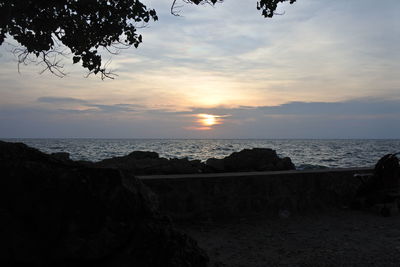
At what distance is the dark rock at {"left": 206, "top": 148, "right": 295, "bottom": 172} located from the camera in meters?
12.7

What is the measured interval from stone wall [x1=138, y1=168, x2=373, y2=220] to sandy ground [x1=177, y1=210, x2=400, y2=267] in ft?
0.83

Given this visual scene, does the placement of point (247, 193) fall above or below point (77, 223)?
below

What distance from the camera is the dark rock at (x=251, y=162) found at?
1270 centimetres

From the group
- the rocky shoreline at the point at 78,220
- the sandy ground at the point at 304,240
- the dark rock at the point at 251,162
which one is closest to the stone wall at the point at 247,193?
the sandy ground at the point at 304,240

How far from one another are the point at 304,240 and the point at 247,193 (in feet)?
5.06

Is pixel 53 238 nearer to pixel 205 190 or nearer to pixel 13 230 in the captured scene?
pixel 13 230

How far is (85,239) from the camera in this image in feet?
7.91

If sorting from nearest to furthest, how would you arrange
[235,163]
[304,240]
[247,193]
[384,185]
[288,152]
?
[304,240] → [247,193] → [384,185] → [235,163] → [288,152]

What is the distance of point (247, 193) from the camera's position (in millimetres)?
6141

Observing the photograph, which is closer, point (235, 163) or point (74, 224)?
point (74, 224)

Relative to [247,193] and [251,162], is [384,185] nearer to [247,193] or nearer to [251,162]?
[247,193]

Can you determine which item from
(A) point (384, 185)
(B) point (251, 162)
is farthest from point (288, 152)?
(A) point (384, 185)

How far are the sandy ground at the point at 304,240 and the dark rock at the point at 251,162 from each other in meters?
6.39

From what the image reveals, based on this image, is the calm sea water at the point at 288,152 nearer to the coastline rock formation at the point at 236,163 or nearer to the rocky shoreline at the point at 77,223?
the coastline rock formation at the point at 236,163
